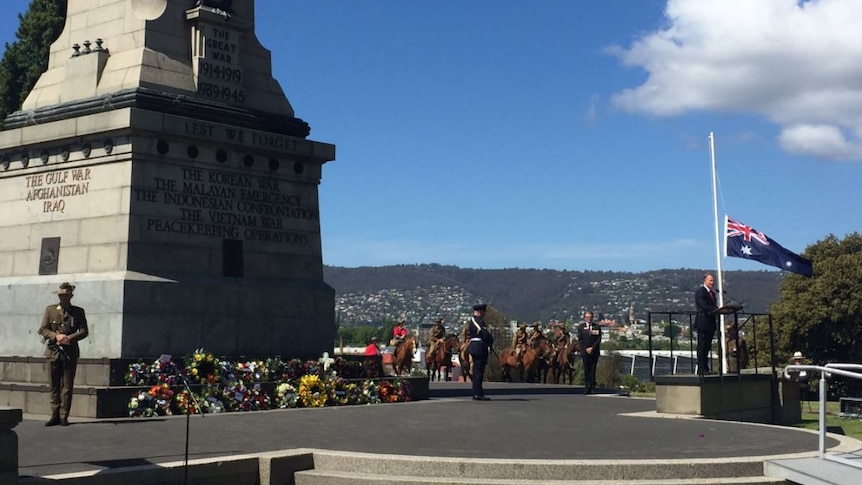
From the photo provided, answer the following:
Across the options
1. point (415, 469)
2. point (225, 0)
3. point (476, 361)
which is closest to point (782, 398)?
point (476, 361)

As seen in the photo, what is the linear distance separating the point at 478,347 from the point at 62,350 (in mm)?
8121

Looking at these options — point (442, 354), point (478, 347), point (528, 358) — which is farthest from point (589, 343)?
point (442, 354)

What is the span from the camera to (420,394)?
19.1 metres

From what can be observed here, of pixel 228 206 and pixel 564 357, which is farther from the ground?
pixel 228 206

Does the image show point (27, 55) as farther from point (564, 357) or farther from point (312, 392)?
point (312, 392)

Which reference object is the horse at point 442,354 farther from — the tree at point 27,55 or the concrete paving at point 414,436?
the tree at point 27,55

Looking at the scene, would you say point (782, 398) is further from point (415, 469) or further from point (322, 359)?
point (415, 469)

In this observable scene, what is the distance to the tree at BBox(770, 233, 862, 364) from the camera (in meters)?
49.5

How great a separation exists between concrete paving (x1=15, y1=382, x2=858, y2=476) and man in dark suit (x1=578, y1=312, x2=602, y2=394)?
4.74m

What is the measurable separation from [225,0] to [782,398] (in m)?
13.2

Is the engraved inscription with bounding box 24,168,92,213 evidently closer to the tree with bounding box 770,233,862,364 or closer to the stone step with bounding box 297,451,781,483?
the stone step with bounding box 297,451,781,483

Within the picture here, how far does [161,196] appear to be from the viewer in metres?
17.5

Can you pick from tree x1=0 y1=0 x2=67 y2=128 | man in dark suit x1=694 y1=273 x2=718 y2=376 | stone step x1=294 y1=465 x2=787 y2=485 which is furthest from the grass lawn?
tree x1=0 y1=0 x2=67 y2=128

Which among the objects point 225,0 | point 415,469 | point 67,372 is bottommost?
point 415,469
